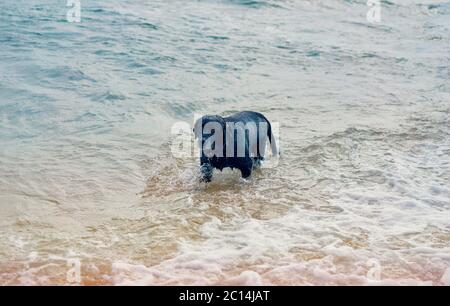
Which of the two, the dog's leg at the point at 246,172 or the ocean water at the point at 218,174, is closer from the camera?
the ocean water at the point at 218,174

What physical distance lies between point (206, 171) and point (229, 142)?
19.1 inches

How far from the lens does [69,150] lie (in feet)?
29.1

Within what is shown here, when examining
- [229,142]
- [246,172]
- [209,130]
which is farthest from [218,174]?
[209,130]

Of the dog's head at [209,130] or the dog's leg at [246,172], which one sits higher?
the dog's head at [209,130]

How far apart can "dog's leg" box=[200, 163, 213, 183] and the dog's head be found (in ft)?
0.75

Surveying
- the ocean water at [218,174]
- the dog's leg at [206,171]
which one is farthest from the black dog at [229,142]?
the ocean water at [218,174]

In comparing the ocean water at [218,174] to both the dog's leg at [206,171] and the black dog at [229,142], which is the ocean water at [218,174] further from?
the black dog at [229,142]

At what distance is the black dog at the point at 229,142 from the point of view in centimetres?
709

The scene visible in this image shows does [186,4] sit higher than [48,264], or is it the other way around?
[186,4]

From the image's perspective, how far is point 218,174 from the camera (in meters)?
8.02

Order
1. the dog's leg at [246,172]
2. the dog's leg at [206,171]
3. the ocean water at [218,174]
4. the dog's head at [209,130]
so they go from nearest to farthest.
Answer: the ocean water at [218,174] < the dog's head at [209,130] < the dog's leg at [206,171] < the dog's leg at [246,172]
